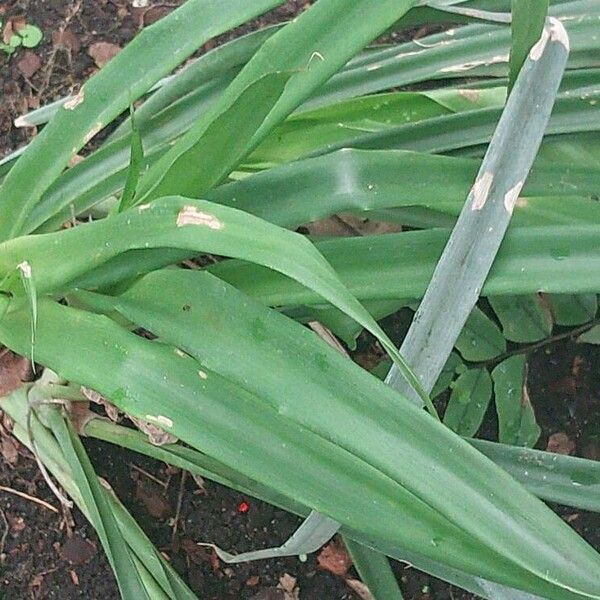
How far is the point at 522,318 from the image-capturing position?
33.0 inches

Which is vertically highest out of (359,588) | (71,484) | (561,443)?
(71,484)

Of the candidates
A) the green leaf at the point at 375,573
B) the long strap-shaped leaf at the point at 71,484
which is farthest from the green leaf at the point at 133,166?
the green leaf at the point at 375,573

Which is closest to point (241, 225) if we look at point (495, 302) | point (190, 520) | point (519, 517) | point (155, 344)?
point (155, 344)

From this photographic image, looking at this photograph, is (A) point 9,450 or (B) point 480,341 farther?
(A) point 9,450

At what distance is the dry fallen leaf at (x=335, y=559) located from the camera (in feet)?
3.19

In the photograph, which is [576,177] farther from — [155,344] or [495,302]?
[155,344]

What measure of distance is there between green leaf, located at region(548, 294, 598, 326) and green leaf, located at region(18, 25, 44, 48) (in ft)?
2.32

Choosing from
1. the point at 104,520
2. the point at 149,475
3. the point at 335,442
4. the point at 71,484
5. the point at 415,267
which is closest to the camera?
the point at 335,442

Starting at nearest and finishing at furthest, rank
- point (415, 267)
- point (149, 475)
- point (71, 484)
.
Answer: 1. point (415, 267)
2. point (71, 484)
3. point (149, 475)

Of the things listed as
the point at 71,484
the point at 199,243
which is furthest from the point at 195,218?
the point at 71,484

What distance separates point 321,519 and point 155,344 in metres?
0.20

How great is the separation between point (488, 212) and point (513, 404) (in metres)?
0.34

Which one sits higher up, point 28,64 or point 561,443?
point 28,64

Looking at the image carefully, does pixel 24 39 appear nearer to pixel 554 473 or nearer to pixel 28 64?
pixel 28 64
